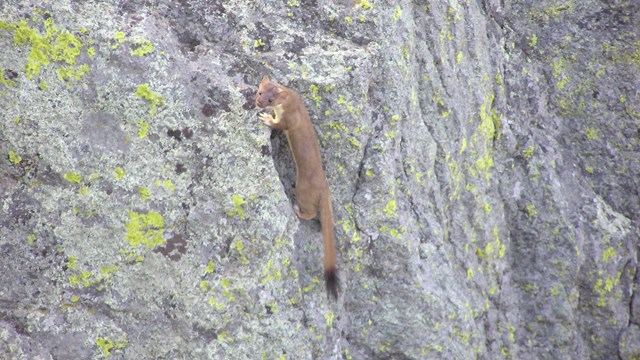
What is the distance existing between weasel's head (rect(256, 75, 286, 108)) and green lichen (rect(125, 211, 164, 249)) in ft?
2.95

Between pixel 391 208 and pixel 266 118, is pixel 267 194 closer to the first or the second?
pixel 266 118

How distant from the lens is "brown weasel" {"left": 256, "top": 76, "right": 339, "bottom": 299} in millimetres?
4312

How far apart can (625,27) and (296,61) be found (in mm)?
3361

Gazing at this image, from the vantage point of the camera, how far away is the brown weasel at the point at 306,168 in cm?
431

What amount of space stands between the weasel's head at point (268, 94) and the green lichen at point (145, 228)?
2.95 ft

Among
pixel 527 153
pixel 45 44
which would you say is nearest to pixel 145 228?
pixel 45 44

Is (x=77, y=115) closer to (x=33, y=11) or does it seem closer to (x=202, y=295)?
(x=33, y=11)

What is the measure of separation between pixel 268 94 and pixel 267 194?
0.60 meters

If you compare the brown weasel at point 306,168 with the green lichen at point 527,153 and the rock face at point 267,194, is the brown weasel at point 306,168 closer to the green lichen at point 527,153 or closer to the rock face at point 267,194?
Answer: the rock face at point 267,194

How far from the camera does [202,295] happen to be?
416cm

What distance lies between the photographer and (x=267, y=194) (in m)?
4.28

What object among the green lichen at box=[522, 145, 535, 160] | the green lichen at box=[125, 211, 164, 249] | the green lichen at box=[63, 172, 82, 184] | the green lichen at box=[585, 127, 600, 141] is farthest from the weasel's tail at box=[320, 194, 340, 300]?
the green lichen at box=[585, 127, 600, 141]

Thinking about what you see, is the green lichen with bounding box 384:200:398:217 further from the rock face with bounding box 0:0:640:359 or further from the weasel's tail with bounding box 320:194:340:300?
the weasel's tail with bounding box 320:194:340:300

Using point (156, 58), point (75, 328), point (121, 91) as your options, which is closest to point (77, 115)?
point (121, 91)
